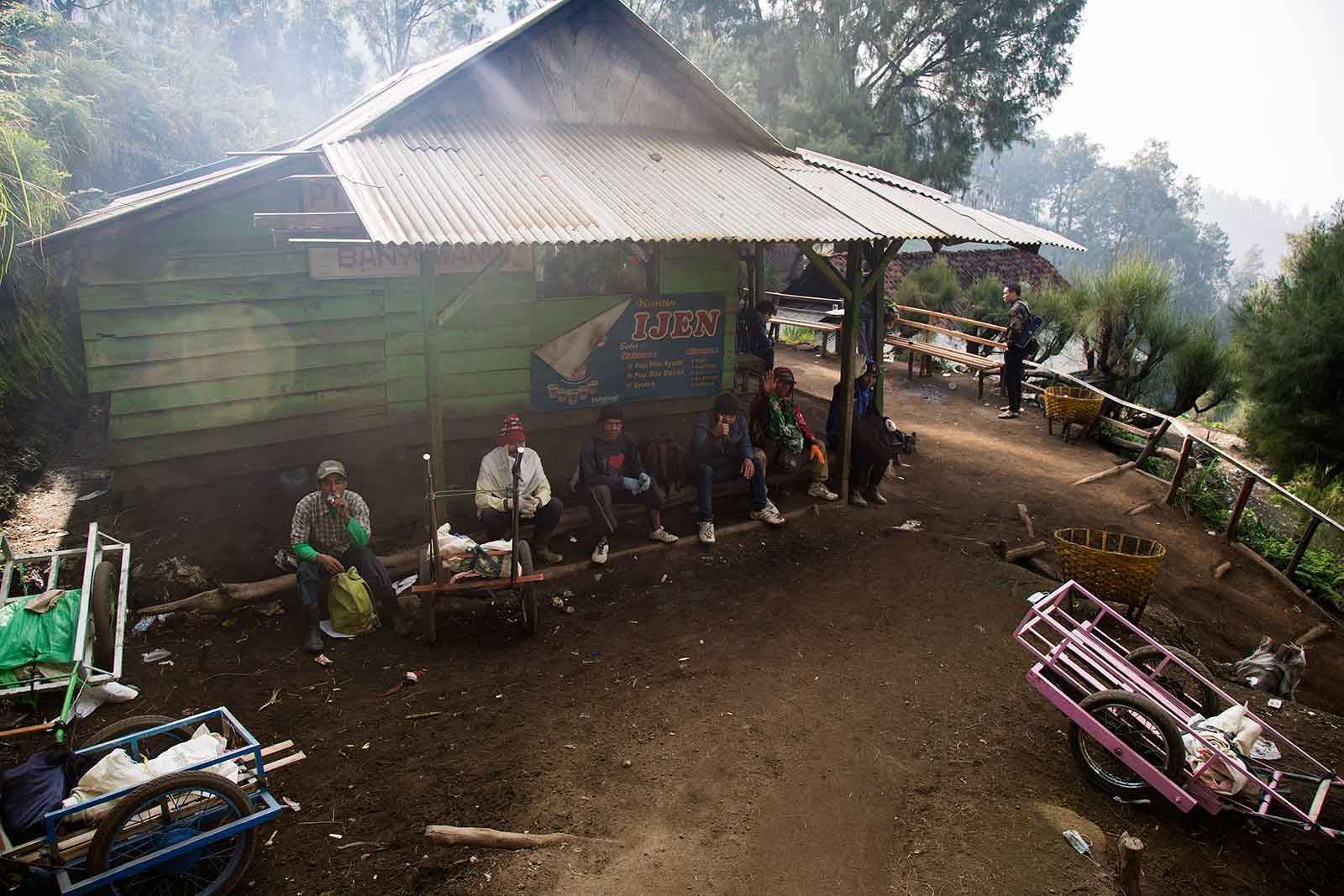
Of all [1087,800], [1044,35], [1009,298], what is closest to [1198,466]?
[1009,298]

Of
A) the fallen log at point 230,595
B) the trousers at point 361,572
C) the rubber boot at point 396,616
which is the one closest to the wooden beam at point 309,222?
the trousers at point 361,572

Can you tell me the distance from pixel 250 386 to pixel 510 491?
327 cm

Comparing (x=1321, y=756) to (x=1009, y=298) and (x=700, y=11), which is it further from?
(x=700, y=11)

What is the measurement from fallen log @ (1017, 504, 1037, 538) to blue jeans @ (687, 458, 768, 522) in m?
3.16

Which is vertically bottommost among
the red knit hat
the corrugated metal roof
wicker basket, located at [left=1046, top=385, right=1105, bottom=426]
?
wicker basket, located at [left=1046, top=385, right=1105, bottom=426]

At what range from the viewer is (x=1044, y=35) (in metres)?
25.3

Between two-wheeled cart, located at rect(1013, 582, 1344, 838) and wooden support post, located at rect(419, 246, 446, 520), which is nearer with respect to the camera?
two-wheeled cart, located at rect(1013, 582, 1344, 838)

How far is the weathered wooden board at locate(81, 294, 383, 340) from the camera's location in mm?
7641

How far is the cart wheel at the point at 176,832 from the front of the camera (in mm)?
3713

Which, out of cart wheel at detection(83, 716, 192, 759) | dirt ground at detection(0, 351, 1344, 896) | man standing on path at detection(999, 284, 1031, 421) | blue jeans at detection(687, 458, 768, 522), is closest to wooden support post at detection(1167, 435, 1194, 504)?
dirt ground at detection(0, 351, 1344, 896)

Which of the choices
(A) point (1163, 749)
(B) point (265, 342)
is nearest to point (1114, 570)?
(A) point (1163, 749)

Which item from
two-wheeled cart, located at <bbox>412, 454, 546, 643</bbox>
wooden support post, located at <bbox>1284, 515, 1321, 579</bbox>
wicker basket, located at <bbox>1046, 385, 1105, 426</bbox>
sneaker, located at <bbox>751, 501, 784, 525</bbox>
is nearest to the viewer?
two-wheeled cart, located at <bbox>412, 454, 546, 643</bbox>

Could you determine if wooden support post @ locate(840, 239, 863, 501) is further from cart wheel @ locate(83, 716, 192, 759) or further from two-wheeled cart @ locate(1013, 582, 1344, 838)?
cart wheel @ locate(83, 716, 192, 759)

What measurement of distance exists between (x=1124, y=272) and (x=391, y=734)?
1624 centimetres
